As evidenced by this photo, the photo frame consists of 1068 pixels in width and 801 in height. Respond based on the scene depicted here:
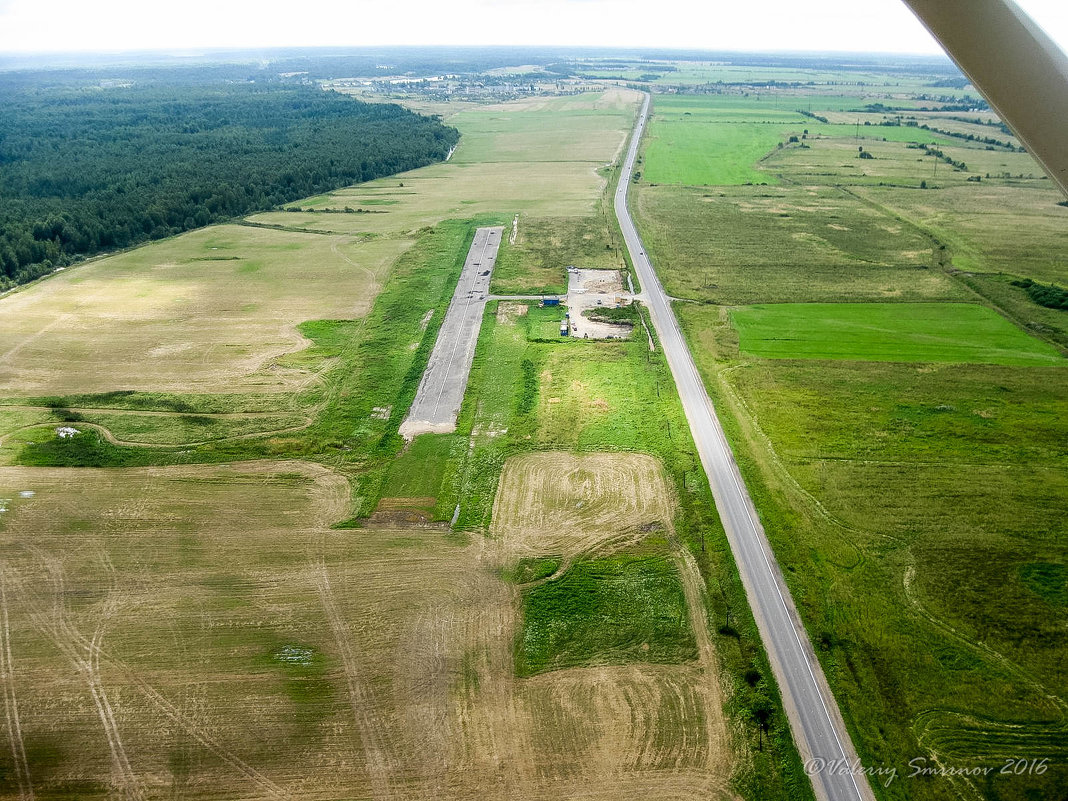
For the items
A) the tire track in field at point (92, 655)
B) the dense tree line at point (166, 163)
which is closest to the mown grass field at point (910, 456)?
the tire track in field at point (92, 655)

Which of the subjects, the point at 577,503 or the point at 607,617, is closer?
the point at 607,617

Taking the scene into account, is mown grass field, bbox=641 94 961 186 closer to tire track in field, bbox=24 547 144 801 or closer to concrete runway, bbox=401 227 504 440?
concrete runway, bbox=401 227 504 440

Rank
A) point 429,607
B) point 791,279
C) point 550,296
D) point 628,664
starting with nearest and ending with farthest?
1. point 628,664
2. point 429,607
3. point 550,296
4. point 791,279

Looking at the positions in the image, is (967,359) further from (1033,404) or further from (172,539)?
(172,539)

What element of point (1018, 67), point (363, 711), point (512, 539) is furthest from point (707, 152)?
point (1018, 67)

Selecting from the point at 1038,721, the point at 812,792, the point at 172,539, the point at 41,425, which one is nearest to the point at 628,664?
the point at 812,792

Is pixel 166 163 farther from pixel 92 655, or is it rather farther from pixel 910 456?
pixel 910 456
